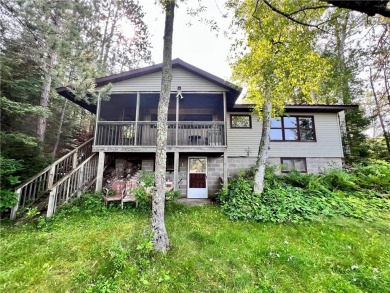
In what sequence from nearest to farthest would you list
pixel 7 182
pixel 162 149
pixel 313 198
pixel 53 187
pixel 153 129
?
pixel 162 149 < pixel 7 182 < pixel 53 187 < pixel 313 198 < pixel 153 129

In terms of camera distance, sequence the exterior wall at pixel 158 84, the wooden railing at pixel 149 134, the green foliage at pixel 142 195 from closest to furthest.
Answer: the green foliage at pixel 142 195
the wooden railing at pixel 149 134
the exterior wall at pixel 158 84

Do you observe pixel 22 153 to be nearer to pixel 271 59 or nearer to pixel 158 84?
pixel 158 84

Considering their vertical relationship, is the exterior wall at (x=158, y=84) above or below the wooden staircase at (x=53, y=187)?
above

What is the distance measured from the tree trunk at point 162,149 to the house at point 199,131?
3295 millimetres

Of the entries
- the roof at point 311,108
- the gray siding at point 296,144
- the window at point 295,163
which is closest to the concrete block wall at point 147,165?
the gray siding at point 296,144

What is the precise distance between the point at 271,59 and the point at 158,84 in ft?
16.6

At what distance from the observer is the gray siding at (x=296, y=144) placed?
1068 cm

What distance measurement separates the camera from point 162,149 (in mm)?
4746

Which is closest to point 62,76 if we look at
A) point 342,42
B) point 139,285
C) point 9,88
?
point 9,88

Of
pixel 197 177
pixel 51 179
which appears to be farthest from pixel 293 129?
pixel 51 179

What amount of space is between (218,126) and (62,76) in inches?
251

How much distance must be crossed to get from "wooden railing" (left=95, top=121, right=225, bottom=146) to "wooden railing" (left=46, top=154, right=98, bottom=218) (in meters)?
1.21

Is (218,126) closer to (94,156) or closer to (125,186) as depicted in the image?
(125,186)

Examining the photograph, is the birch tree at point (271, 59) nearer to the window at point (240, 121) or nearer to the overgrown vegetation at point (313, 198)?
the overgrown vegetation at point (313, 198)
